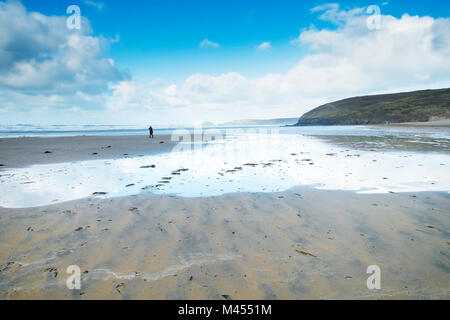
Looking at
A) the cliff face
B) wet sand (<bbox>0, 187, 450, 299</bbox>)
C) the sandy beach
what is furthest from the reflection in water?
the cliff face

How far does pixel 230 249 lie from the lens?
4102 mm

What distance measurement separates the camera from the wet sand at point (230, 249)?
3.10 meters

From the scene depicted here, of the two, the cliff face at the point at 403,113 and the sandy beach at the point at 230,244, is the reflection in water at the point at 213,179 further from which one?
the cliff face at the point at 403,113

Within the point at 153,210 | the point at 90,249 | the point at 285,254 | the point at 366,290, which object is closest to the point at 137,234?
the point at 90,249

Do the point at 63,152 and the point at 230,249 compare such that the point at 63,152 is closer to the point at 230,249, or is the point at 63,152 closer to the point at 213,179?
the point at 213,179

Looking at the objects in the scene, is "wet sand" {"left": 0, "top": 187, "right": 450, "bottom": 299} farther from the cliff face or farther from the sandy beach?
the cliff face

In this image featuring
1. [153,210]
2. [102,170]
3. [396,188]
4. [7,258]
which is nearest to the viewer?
[7,258]

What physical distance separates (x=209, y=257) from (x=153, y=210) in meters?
2.81

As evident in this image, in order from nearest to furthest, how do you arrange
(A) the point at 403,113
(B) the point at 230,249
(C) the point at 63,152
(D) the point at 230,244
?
(B) the point at 230,249 < (D) the point at 230,244 < (C) the point at 63,152 < (A) the point at 403,113

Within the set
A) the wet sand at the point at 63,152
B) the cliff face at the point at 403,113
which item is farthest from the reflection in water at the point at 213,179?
the cliff face at the point at 403,113

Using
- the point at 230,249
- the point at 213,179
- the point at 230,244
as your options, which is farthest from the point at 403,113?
the point at 230,249

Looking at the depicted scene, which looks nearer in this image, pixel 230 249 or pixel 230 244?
pixel 230 249
